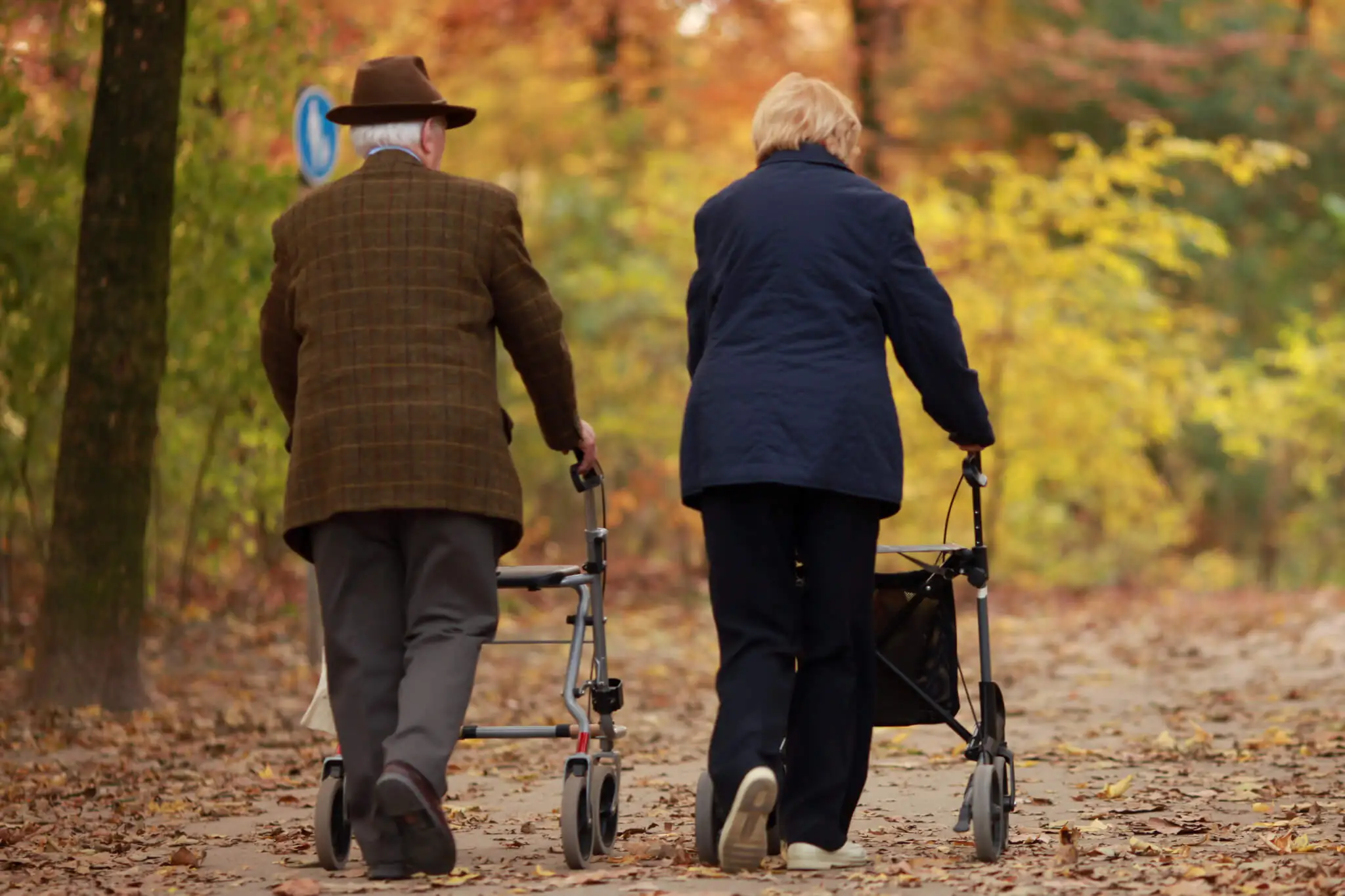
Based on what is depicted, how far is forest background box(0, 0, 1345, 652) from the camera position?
35.6 feet

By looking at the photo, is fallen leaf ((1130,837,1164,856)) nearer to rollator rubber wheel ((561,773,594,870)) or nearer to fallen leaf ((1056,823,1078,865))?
fallen leaf ((1056,823,1078,865))

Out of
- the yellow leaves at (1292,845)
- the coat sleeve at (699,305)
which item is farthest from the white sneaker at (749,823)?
the yellow leaves at (1292,845)

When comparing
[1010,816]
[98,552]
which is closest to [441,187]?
[1010,816]

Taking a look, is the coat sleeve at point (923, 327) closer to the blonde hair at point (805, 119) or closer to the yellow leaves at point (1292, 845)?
the blonde hair at point (805, 119)

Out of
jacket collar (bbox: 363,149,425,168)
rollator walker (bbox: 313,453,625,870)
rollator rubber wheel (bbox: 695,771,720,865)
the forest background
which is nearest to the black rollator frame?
rollator rubber wheel (bbox: 695,771,720,865)

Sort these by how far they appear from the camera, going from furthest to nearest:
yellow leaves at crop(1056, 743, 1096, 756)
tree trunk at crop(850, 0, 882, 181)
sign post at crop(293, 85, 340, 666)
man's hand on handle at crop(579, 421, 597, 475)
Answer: tree trunk at crop(850, 0, 882, 181), sign post at crop(293, 85, 340, 666), yellow leaves at crop(1056, 743, 1096, 756), man's hand on handle at crop(579, 421, 597, 475)

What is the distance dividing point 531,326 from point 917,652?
1403 millimetres

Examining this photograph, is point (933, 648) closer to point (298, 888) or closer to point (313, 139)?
point (298, 888)

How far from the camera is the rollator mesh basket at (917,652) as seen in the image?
536 cm

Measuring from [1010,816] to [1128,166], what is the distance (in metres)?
10.2

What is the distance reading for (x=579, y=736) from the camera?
5.20m

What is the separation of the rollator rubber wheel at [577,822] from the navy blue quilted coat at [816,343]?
816mm

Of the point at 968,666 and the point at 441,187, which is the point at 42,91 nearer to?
the point at 968,666

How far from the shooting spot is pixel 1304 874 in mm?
4676
